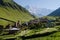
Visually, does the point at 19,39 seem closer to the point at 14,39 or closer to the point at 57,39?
the point at 14,39

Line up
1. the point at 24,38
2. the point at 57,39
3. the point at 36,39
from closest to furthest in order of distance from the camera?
the point at 57,39 → the point at 36,39 → the point at 24,38

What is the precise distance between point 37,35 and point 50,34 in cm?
823

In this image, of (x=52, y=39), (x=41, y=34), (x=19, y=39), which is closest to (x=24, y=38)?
(x=19, y=39)

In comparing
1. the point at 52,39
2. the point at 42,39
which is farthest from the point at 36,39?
the point at 52,39

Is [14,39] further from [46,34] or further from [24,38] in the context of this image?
[46,34]

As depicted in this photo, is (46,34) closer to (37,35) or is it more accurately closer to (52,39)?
(37,35)

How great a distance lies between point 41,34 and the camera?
104 m

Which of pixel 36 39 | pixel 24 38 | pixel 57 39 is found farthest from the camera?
pixel 24 38

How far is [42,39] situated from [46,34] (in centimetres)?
1618

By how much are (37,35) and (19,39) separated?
13204 mm

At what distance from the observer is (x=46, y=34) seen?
10525 centimetres

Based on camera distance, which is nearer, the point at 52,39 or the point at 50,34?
the point at 52,39

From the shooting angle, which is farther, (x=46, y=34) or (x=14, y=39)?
(x=46, y=34)

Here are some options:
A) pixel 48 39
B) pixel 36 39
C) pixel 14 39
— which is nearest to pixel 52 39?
pixel 48 39
